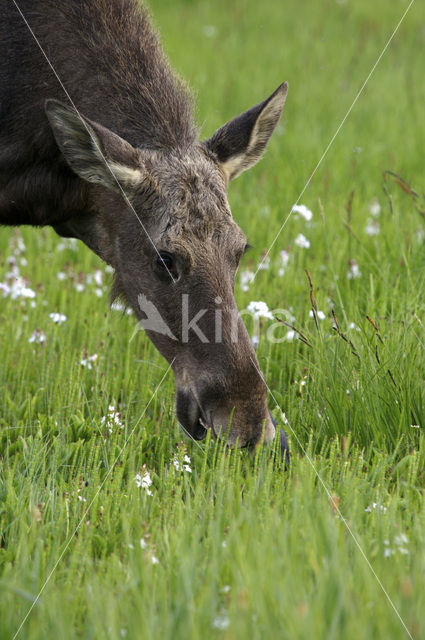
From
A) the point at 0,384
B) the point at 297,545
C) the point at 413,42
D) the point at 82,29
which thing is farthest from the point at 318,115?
the point at 297,545

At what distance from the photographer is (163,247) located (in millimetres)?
4117

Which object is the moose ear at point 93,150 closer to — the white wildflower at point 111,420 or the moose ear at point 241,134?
the moose ear at point 241,134

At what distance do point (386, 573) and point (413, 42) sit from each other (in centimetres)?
1355

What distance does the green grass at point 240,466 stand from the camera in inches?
103

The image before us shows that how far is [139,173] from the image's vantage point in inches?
169

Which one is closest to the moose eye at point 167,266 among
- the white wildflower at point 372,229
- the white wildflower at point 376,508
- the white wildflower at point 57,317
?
the white wildflower at point 57,317

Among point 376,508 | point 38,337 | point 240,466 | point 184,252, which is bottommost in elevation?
point 376,508

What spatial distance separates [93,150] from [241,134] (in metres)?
0.97

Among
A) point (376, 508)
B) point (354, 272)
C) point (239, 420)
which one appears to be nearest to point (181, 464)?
point (239, 420)

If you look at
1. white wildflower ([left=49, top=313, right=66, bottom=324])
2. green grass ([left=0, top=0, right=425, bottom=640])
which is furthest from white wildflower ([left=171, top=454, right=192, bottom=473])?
white wildflower ([left=49, top=313, right=66, bottom=324])

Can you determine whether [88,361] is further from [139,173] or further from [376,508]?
[376,508]

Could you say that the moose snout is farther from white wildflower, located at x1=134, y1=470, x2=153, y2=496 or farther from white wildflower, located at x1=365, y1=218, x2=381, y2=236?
white wildflower, located at x1=365, y1=218, x2=381, y2=236

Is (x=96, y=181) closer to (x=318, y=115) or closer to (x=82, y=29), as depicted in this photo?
(x=82, y=29)

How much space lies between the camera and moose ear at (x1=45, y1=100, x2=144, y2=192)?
4102 mm
